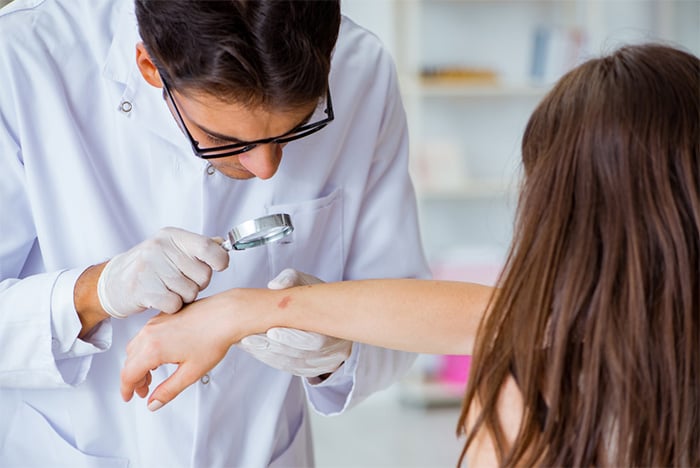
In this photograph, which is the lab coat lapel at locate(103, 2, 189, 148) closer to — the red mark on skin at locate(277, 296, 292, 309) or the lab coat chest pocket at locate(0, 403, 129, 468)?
the red mark on skin at locate(277, 296, 292, 309)

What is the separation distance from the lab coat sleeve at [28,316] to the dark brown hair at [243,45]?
317 mm

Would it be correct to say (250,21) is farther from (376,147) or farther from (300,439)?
(300,439)

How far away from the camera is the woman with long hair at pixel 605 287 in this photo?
3.16 feet

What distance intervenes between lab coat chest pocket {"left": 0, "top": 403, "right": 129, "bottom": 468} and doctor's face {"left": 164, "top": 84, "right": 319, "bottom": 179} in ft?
1.61

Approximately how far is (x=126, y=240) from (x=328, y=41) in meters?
0.46

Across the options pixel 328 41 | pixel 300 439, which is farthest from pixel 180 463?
pixel 328 41

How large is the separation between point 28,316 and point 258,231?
1.19 ft

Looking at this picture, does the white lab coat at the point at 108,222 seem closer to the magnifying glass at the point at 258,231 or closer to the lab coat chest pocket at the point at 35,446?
the lab coat chest pocket at the point at 35,446

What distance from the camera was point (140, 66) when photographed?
1.19m

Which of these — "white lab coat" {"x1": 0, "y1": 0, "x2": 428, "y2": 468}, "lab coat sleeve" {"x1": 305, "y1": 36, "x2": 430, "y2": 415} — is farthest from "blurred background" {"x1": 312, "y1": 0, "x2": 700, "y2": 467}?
"white lab coat" {"x1": 0, "y1": 0, "x2": 428, "y2": 468}

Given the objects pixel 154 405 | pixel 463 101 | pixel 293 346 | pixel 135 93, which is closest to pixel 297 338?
pixel 293 346

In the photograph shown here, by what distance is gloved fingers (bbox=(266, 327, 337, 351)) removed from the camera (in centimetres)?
121

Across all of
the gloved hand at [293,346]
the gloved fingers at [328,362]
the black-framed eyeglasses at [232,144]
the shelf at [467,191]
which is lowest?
the shelf at [467,191]

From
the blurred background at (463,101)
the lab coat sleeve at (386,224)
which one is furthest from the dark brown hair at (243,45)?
the blurred background at (463,101)
